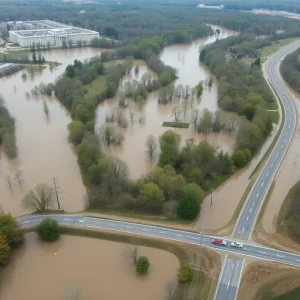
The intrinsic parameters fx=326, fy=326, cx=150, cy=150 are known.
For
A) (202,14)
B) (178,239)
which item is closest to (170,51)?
(202,14)

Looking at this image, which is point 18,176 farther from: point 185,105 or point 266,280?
point 185,105

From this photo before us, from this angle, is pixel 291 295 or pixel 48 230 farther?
pixel 48 230

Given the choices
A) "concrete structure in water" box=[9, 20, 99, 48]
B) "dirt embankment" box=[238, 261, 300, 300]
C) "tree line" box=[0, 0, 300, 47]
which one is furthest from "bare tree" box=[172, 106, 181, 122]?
"concrete structure in water" box=[9, 20, 99, 48]

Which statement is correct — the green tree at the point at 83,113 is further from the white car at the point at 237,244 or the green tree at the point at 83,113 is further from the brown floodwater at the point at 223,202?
the white car at the point at 237,244

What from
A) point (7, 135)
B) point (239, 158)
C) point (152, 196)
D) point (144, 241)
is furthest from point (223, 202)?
point (7, 135)

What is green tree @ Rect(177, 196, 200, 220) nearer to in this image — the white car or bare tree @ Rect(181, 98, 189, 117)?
the white car

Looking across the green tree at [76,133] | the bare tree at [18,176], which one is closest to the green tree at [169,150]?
the green tree at [76,133]

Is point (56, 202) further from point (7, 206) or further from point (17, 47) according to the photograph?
point (17, 47)
